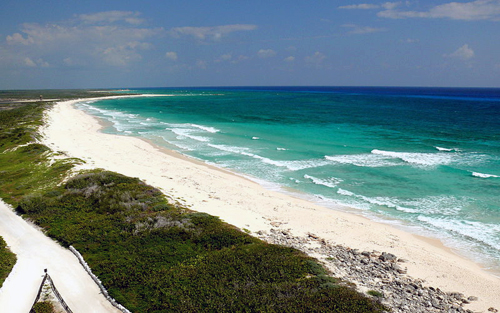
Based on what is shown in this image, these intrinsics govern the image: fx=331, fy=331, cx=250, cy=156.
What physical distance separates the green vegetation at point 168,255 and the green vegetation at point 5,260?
248cm

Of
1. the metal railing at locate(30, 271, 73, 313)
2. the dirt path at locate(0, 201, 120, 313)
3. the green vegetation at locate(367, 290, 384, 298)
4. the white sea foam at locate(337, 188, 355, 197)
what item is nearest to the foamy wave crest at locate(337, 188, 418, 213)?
the white sea foam at locate(337, 188, 355, 197)

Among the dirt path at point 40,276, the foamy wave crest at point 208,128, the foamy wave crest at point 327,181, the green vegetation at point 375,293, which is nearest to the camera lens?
the dirt path at point 40,276

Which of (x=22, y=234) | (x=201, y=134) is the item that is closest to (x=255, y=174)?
(x=22, y=234)

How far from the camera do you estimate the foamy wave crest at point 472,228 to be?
72.9 ft

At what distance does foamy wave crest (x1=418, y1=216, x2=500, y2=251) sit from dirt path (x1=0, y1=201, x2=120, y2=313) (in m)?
22.5

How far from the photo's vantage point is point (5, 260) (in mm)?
17281

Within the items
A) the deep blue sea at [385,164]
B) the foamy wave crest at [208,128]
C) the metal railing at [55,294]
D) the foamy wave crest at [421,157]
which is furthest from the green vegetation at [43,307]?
the foamy wave crest at [208,128]

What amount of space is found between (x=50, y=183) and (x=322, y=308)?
27.7m

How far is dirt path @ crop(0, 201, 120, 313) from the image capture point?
14484mm

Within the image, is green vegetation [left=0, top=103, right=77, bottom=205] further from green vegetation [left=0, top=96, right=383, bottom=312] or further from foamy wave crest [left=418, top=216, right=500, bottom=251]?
foamy wave crest [left=418, top=216, right=500, bottom=251]

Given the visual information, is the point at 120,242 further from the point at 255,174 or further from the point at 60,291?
the point at 255,174

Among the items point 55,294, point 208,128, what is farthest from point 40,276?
point 208,128

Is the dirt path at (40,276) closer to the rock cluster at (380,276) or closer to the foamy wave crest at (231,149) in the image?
the rock cluster at (380,276)

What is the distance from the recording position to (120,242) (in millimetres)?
19828
